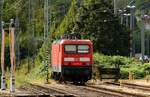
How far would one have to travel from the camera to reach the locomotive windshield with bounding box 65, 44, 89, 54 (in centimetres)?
3709

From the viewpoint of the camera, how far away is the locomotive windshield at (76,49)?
122ft

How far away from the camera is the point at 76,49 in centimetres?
3712

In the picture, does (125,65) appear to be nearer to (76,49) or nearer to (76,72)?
(76,49)

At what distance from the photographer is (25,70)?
7131 centimetres

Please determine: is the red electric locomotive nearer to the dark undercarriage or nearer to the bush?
the dark undercarriage

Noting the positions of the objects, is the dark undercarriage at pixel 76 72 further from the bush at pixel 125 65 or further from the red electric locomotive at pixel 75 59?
the bush at pixel 125 65

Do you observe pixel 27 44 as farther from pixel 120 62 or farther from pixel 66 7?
pixel 120 62

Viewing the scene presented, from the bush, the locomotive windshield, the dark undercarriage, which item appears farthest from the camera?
the bush

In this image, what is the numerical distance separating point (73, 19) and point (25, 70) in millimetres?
9521

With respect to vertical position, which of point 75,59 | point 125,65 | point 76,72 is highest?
point 75,59

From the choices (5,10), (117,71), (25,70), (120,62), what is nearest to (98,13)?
(25,70)

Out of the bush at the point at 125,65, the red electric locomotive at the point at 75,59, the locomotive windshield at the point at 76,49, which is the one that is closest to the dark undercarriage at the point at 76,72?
the red electric locomotive at the point at 75,59

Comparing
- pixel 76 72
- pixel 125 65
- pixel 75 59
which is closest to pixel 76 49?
pixel 75 59

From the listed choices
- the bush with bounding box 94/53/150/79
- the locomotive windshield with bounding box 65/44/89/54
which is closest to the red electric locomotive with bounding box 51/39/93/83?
the locomotive windshield with bounding box 65/44/89/54
